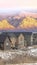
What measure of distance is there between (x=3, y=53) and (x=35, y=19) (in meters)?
0.44

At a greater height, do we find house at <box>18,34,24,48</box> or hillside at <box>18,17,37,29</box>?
hillside at <box>18,17,37,29</box>

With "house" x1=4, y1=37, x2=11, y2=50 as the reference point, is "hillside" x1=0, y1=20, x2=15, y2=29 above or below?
above

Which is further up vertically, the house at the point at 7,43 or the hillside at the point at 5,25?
the hillside at the point at 5,25

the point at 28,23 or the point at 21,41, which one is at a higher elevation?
the point at 28,23

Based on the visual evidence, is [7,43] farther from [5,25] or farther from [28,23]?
[28,23]

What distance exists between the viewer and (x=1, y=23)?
1679 mm

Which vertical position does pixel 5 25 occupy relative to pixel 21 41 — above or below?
above

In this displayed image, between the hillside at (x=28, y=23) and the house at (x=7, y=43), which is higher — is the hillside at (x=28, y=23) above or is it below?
above

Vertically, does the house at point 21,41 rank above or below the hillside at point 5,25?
below

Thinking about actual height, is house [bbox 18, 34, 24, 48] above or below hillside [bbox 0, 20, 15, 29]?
below

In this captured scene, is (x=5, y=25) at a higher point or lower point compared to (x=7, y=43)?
higher

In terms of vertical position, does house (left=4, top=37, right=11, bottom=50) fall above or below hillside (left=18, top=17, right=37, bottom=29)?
below

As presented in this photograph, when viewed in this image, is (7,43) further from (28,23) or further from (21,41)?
(28,23)

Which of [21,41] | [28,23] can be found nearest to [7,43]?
[21,41]
